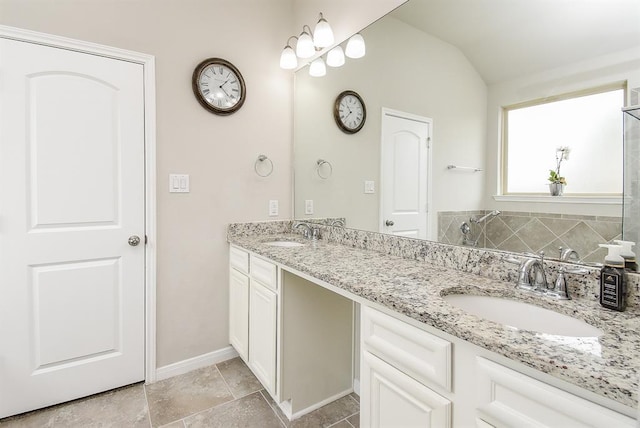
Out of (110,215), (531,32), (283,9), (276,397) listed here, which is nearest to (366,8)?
(283,9)

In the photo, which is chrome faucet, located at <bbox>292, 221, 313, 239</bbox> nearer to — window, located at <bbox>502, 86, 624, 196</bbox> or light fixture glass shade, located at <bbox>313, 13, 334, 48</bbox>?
light fixture glass shade, located at <bbox>313, 13, 334, 48</bbox>

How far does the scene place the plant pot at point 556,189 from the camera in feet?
3.65

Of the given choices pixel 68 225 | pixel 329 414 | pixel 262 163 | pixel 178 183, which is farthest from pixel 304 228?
pixel 68 225

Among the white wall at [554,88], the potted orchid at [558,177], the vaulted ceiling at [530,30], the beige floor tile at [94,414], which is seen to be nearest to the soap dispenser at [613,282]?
the white wall at [554,88]

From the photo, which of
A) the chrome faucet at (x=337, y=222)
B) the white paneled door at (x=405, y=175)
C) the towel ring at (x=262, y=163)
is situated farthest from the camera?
the towel ring at (x=262, y=163)

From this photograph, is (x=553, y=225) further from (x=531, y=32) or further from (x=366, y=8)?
(x=366, y=8)

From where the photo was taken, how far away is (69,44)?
67.7 inches

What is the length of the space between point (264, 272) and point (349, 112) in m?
1.12

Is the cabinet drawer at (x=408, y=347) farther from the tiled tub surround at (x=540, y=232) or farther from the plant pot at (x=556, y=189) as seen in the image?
the plant pot at (x=556, y=189)

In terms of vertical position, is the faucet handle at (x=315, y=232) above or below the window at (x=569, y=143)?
below

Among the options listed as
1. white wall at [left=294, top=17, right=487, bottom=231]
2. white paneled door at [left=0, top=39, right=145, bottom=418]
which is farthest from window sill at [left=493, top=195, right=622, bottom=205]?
white paneled door at [left=0, top=39, right=145, bottom=418]

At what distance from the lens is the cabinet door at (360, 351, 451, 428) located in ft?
2.85

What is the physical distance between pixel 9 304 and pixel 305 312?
1.48 m

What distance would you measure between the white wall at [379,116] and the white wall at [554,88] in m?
0.04
